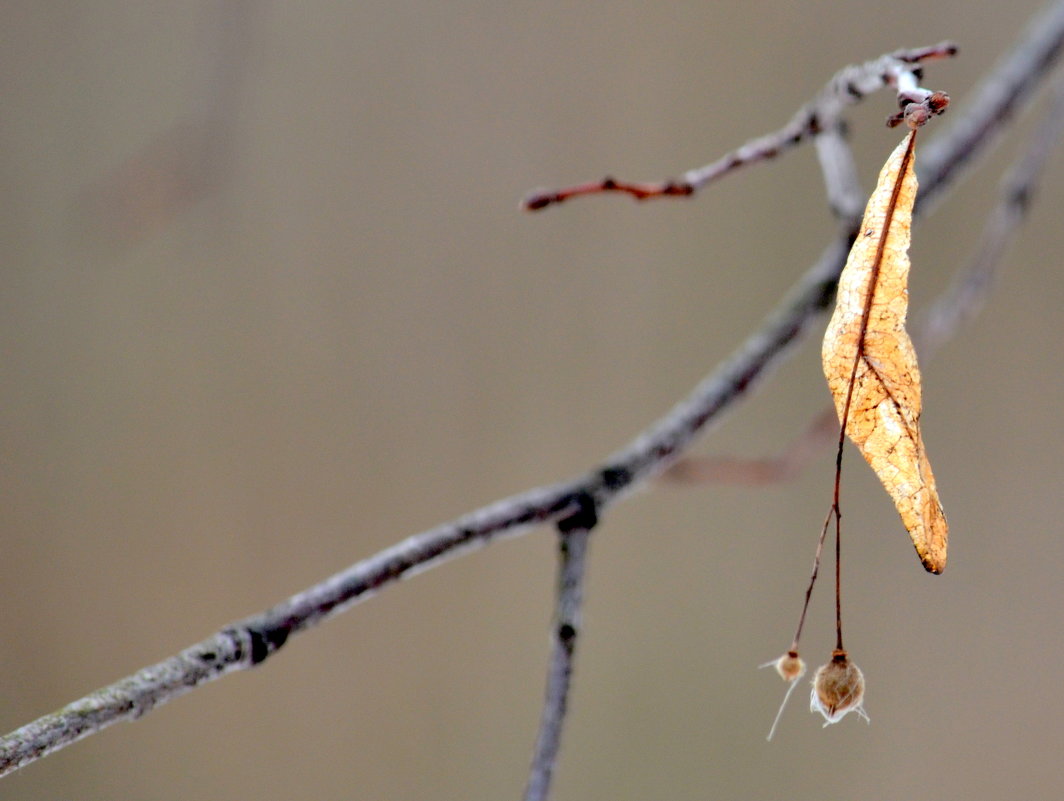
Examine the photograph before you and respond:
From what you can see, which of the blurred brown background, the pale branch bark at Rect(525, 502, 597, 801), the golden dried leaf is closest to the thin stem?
the pale branch bark at Rect(525, 502, 597, 801)

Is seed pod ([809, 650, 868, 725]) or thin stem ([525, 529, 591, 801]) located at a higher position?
thin stem ([525, 529, 591, 801])

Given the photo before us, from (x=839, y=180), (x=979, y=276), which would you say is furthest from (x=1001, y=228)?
(x=839, y=180)

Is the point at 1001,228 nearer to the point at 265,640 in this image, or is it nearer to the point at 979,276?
the point at 979,276

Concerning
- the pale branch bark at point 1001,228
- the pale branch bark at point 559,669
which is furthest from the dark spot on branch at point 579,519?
the pale branch bark at point 1001,228

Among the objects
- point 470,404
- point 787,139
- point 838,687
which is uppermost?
point 470,404

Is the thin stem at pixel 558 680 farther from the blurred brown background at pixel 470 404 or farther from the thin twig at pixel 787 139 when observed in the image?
the blurred brown background at pixel 470 404

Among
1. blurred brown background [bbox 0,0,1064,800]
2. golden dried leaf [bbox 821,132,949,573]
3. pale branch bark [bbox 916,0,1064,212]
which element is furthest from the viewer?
blurred brown background [bbox 0,0,1064,800]

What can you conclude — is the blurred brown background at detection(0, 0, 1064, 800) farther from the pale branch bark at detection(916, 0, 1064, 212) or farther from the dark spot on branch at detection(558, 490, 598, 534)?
the dark spot on branch at detection(558, 490, 598, 534)
